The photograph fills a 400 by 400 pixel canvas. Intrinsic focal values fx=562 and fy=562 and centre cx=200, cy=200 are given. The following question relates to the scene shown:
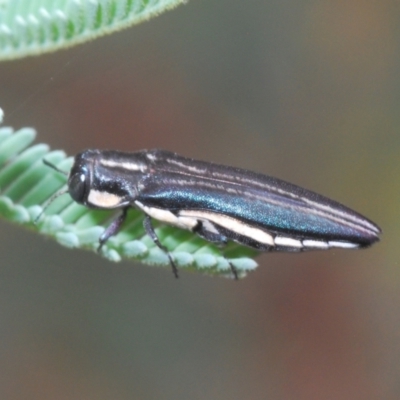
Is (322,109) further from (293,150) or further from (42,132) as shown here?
(42,132)

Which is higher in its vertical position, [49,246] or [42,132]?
[42,132]

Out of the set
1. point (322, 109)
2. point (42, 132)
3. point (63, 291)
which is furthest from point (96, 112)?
point (322, 109)

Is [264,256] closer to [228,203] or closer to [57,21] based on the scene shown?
[228,203]

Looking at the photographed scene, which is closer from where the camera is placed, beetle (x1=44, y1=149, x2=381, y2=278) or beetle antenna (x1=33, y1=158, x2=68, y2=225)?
beetle antenna (x1=33, y1=158, x2=68, y2=225)

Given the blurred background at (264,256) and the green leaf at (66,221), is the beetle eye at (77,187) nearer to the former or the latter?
the green leaf at (66,221)

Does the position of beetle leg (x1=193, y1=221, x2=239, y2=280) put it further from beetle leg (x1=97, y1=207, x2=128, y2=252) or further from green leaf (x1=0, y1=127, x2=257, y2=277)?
beetle leg (x1=97, y1=207, x2=128, y2=252)

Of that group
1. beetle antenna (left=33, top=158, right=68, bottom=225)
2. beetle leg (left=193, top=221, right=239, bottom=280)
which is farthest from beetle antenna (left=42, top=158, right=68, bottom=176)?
beetle leg (left=193, top=221, right=239, bottom=280)
